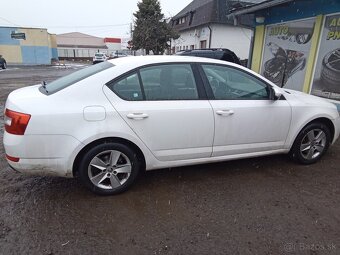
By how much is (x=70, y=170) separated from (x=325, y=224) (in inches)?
105

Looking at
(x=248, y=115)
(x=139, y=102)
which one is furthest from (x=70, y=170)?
(x=248, y=115)

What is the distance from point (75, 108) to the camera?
2805mm

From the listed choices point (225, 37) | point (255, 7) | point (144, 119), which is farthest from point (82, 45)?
point (144, 119)

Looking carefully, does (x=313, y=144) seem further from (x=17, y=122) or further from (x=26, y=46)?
(x=26, y=46)

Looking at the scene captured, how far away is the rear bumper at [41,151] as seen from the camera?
273 centimetres

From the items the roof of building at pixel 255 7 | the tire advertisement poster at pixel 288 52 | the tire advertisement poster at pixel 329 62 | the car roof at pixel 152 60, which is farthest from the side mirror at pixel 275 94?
the tire advertisement poster at pixel 288 52

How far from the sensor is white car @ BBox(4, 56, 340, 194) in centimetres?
278

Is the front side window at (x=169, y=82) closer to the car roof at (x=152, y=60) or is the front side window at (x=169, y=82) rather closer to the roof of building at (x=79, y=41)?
the car roof at (x=152, y=60)

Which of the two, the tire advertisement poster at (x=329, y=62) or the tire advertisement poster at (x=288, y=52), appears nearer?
the tire advertisement poster at (x=329, y=62)

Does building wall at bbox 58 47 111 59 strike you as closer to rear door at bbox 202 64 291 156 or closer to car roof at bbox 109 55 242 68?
car roof at bbox 109 55 242 68

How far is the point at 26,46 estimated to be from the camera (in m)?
34.8

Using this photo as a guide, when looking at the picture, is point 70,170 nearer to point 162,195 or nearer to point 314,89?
point 162,195

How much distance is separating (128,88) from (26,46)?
3768 centimetres

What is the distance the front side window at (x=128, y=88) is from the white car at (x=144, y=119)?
0.01 m
